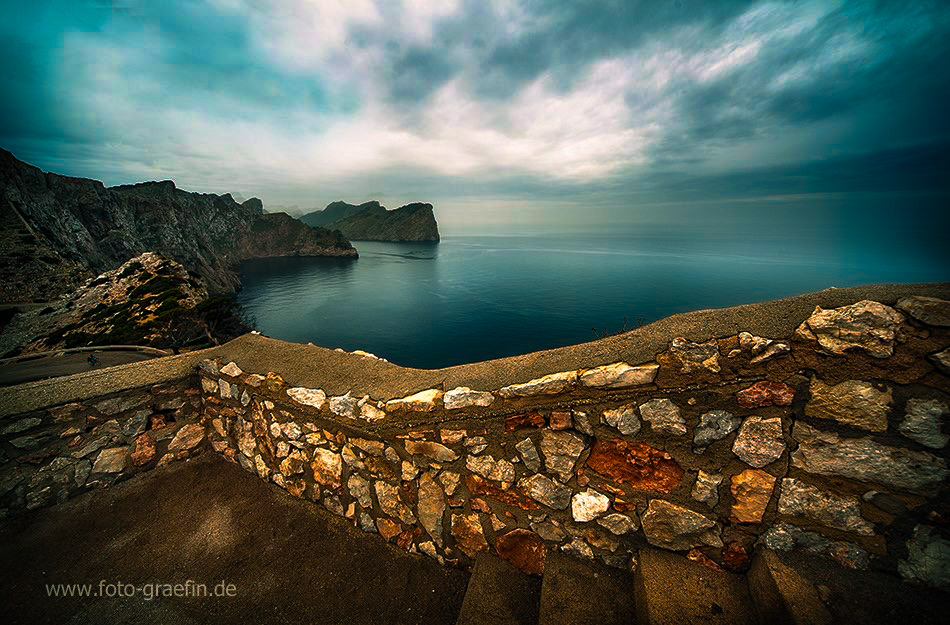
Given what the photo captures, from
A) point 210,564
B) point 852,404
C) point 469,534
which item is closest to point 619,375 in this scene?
point 852,404

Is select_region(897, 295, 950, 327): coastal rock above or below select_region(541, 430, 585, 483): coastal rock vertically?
above

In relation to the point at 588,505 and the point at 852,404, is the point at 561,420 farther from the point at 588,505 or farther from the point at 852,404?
the point at 852,404

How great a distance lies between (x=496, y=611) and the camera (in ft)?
8.25

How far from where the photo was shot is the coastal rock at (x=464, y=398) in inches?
107

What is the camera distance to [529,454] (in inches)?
104

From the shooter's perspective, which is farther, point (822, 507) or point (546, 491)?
point (546, 491)

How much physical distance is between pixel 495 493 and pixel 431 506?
0.67 meters

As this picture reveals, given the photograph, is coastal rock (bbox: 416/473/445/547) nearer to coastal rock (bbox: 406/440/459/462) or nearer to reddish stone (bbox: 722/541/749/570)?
coastal rock (bbox: 406/440/459/462)

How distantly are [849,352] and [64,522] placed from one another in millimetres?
6774

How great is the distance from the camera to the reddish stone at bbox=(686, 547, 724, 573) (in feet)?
7.50

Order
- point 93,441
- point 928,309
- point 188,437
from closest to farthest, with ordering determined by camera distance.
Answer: point 928,309, point 93,441, point 188,437

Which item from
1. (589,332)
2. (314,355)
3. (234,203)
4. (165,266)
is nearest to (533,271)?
(589,332)

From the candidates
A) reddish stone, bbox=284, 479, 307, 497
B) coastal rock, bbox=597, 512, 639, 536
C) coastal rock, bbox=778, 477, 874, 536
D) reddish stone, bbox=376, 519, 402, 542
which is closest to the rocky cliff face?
reddish stone, bbox=284, 479, 307, 497

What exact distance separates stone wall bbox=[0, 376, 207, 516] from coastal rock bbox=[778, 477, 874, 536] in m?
5.97
